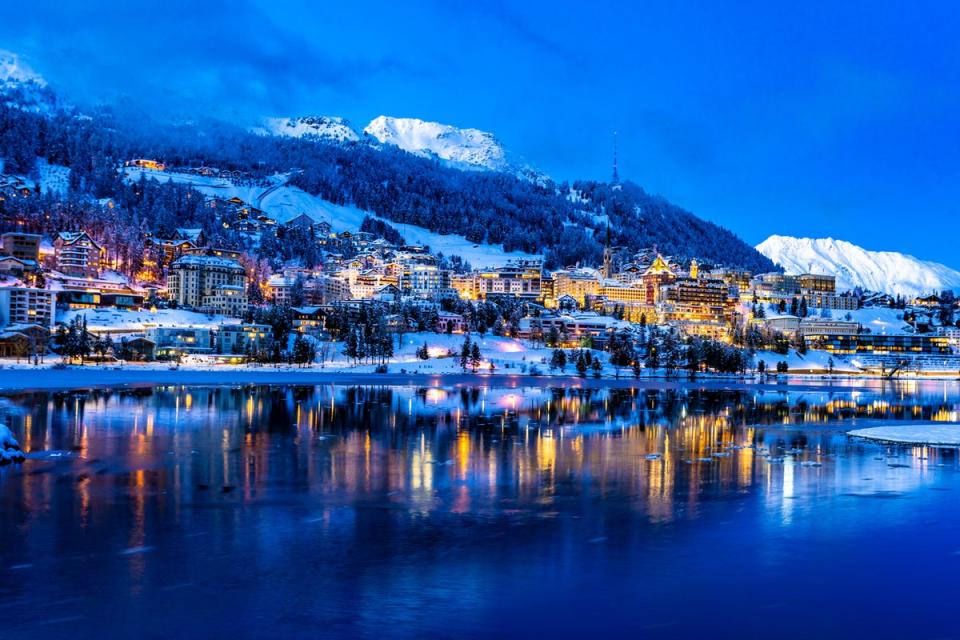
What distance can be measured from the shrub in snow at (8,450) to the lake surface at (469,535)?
0.75 meters

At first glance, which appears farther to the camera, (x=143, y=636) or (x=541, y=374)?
(x=541, y=374)

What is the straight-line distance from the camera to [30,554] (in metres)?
13.4

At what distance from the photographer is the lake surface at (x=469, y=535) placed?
35.8 ft

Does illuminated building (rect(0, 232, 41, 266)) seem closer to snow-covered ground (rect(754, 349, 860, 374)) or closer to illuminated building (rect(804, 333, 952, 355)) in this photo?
snow-covered ground (rect(754, 349, 860, 374))

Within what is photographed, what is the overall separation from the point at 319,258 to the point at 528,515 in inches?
6950

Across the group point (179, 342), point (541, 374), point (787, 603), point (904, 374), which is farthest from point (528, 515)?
point (904, 374)

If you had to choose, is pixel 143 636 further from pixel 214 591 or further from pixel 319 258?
pixel 319 258

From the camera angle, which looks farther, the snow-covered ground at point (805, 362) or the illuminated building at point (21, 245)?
the snow-covered ground at point (805, 362)

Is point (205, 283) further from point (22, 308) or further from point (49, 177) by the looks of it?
point (49, 177)

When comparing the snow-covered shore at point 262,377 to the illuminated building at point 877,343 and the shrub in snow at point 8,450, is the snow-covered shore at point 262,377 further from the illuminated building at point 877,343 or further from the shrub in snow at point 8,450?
the illuminated building at point 877,343

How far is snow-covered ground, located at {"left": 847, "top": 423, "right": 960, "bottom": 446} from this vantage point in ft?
100

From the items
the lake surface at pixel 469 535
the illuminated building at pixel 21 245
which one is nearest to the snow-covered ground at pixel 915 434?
the lake surface at pixel 469 535

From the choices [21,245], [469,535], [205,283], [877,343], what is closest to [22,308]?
[21,245]

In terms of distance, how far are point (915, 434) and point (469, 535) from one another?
24059 mm
